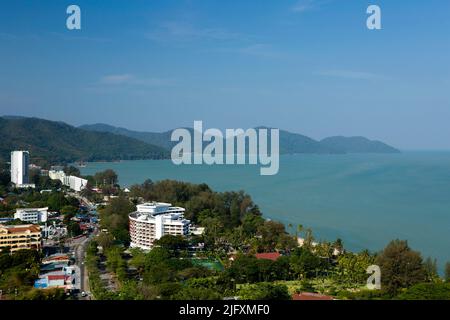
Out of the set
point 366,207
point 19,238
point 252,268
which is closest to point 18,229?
point 19,238

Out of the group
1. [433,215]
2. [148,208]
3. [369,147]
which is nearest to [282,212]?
[433,215]

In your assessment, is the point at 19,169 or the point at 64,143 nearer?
the point at 19,169

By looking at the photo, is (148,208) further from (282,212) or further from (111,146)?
(111,146)

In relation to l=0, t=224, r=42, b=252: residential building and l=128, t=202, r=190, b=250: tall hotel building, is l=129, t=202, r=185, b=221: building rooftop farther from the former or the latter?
l=0, t=224, r=42, b=252: residential building

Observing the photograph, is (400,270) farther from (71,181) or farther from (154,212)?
(71,181)

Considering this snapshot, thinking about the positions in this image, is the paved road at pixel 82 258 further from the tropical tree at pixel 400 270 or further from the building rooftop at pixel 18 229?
the tropical tree at pixel 400 270
